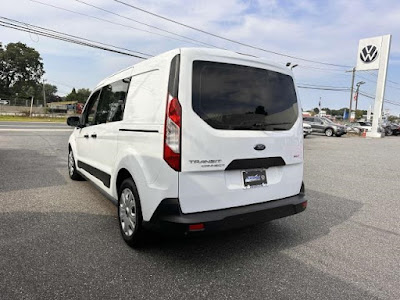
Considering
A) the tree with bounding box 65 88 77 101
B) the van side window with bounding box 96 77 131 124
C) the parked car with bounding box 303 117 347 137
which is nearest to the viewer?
the van side window with bounding box 96 77 131 124

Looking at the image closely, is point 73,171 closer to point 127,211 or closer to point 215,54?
point 127,211

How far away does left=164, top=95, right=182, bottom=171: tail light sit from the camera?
2.70 m

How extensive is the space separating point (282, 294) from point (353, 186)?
16.3ft

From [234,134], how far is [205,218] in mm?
819

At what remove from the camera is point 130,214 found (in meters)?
3.30

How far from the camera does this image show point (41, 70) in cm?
7419

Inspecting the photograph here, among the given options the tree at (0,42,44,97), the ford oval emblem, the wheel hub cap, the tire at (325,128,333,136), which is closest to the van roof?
the ford oval emblem

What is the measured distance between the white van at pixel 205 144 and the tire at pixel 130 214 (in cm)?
1

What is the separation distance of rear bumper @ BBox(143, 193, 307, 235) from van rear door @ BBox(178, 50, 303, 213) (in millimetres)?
61

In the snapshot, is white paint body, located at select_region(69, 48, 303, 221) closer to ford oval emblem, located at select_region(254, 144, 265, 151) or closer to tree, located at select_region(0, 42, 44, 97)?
ford oval emblem, located at select_region(254, 144, 265, 151)

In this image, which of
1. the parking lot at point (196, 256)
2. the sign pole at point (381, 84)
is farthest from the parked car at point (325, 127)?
the parking lot at point (196, 256)

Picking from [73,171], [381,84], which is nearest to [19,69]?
[381,84]

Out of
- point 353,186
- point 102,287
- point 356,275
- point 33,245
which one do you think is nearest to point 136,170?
point 102,287

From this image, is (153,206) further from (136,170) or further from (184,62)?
(184,62)
